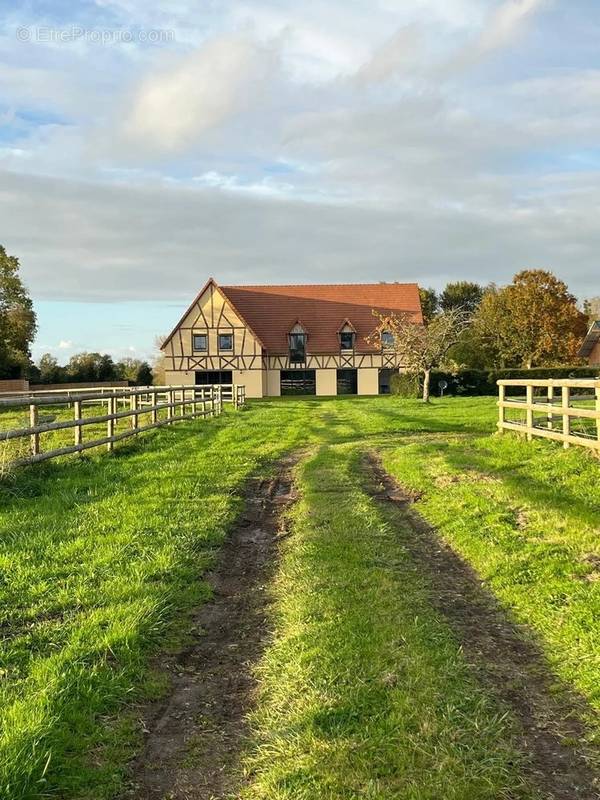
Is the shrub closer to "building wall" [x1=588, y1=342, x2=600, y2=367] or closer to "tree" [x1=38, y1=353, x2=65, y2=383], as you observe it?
"building wall" [x1=588, y1=342, x2=600, y2=367]

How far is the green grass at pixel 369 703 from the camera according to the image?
2.89m

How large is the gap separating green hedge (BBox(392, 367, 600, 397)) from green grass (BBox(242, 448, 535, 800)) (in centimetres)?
3442

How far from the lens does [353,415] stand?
74.0 feet

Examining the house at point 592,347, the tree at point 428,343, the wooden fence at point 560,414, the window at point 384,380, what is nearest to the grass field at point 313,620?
the wooden fence at point 560,414

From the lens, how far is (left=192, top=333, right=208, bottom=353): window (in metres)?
47.5

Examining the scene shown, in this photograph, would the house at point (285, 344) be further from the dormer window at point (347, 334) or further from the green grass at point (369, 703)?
the green grass at point (369, 703)

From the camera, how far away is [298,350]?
48.7m

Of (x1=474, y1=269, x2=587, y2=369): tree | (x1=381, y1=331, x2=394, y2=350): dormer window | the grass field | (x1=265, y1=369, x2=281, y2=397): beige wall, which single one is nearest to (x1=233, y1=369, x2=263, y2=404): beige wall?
(x1=265, y1=369, x2=281, y2=397): beige wall

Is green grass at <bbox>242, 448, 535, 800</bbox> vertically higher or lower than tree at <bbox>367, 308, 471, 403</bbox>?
lower

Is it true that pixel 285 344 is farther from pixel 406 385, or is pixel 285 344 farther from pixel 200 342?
pixel 406 385

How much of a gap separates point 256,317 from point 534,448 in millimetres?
40295

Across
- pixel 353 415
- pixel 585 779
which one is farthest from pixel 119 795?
pixel 353 415

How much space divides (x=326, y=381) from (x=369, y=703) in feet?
147

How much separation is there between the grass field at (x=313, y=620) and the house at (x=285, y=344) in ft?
123
